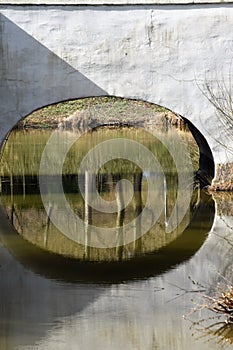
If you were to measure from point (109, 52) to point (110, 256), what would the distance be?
19.1 feet

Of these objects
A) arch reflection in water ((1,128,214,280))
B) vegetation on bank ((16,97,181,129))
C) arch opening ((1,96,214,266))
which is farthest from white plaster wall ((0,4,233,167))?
vegetation on bank ((16,97,181,129))

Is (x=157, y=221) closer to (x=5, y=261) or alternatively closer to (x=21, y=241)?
(x=21, y=241)

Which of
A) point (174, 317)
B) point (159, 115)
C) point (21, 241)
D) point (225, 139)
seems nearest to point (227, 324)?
point (174, 317)

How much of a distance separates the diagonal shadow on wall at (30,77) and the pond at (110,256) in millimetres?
1917

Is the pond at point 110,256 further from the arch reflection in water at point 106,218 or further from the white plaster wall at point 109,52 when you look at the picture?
the white plaster wall at point 109,52

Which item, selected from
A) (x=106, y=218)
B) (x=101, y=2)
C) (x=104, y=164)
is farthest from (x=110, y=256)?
(x=104, y=164)

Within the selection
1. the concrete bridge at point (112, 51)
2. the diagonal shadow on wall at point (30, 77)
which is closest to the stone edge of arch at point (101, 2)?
the concrete bridge at point (112, 51)

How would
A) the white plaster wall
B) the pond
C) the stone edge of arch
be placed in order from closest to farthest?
the pond → the stone edge of arch → the white plaster wall

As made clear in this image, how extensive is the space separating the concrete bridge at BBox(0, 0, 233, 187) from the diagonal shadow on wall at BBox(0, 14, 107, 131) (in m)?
0.02

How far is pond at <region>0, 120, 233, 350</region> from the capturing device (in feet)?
26.0

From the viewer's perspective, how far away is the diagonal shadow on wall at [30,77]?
53.7 ft

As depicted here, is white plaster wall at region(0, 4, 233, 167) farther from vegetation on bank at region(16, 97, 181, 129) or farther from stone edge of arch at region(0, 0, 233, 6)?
vegetation on bank at region(16, 97, 181, 129)

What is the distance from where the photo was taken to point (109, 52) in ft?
53.9

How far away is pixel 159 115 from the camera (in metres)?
29.9
